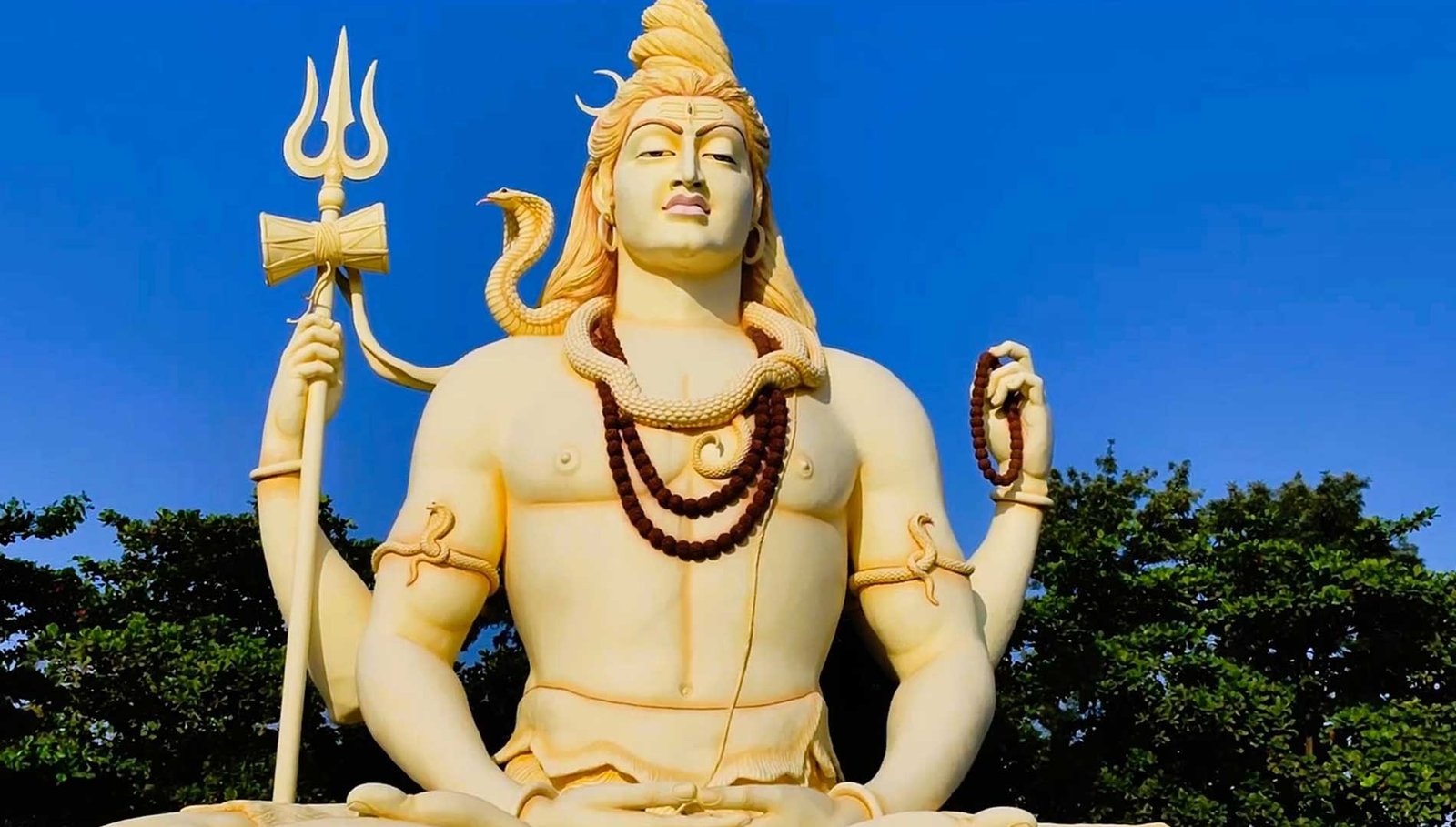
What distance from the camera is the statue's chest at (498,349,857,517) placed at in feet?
18.3

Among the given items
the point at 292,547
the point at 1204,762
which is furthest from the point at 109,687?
the point at 1204,762

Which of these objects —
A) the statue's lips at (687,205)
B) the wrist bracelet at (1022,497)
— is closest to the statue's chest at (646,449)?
the statue's lips at (687,205)

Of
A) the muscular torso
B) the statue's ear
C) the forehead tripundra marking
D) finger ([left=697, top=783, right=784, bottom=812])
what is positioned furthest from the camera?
the statue's ear

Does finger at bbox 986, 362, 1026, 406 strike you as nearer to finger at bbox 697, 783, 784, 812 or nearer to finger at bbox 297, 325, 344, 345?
finger at bbox 697, 783, 784, 812

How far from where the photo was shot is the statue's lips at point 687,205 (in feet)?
19.4

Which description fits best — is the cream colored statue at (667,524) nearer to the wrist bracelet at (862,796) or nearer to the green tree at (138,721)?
the wrist bracelet at (862,796)

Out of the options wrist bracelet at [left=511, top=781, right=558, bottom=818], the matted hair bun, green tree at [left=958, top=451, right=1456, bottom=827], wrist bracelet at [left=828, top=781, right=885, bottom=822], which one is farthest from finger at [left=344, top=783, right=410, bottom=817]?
green tree at [left=958, top=451, right=1456, bottom=827]

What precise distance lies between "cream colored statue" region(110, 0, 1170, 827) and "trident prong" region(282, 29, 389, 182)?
1.86 ft

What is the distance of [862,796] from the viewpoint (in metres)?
4.98

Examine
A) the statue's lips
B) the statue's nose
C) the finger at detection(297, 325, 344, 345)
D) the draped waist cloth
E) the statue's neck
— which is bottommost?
the draped waist cloth

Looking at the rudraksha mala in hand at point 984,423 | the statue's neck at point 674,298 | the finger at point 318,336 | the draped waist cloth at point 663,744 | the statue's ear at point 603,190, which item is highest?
the statue's ear at point 603,190

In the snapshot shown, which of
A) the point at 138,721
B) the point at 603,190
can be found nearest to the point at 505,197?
the point at 603,190

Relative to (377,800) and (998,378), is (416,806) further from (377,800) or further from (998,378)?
(998,378)

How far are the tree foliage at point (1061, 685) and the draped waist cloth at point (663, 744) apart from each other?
14.9ft
